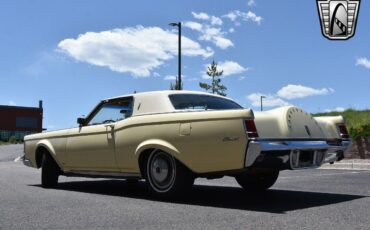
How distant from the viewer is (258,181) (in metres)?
7.73

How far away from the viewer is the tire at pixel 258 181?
762cm

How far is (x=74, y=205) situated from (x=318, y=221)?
3020mm

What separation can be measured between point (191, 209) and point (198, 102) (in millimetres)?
1985

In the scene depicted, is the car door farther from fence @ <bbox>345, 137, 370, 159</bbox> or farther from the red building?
the red building

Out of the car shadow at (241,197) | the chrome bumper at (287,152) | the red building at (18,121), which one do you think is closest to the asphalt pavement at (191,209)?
the car shadow at (241,197)

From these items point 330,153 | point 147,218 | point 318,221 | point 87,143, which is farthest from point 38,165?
point 318,221

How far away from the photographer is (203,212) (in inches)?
218

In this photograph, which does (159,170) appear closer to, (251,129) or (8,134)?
(251,129)

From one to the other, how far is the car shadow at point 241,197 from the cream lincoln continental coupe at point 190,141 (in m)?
0.31

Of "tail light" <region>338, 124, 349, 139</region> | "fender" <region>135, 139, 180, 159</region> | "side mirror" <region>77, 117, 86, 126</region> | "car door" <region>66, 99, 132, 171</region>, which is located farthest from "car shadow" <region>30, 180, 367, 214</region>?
"side mirror" <region>77, 117, 86, 126</region>

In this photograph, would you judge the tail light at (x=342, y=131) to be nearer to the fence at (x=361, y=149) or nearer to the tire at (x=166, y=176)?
the tire at (x=166, y=176)

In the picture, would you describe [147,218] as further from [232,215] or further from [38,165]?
[38,165]

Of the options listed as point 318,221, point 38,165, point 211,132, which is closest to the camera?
point 318,221

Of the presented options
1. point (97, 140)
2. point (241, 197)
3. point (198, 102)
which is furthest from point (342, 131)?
point (97, 140)
